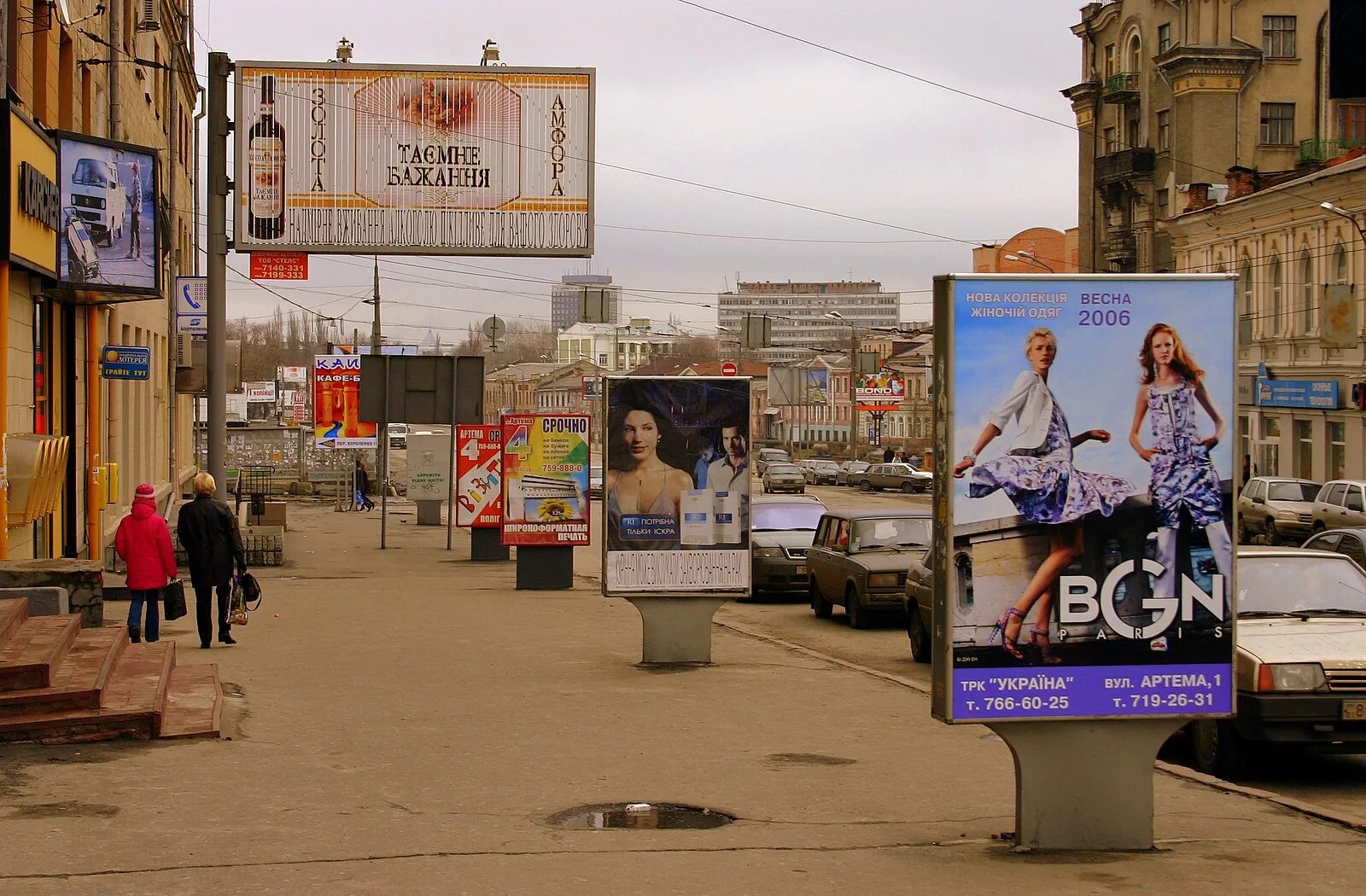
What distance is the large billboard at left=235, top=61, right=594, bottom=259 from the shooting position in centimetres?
2244

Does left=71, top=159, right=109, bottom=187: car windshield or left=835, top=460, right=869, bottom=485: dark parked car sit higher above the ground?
left=71, top=159, right=109, bottom=187: car windshield

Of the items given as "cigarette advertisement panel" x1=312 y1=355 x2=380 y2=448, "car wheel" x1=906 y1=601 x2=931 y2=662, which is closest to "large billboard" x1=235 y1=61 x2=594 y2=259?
"car wheel" x1=906 y1=601 x2=931 y2=662

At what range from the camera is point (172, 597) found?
1468 cm

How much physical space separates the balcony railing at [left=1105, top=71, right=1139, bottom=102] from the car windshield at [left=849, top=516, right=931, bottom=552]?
167 feet

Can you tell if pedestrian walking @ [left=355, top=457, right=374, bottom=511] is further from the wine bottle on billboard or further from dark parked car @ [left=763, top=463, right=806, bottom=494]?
the wine bottle on billboard

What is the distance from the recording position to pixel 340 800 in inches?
333

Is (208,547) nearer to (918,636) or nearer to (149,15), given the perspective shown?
(918,636)

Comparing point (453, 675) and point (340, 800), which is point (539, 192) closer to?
point (453, 675)

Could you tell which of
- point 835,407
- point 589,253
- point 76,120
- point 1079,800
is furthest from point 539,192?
point 835,407

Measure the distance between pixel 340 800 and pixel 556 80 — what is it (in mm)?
16915

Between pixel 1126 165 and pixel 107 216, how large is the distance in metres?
54.1

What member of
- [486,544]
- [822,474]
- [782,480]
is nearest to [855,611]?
[486,544]

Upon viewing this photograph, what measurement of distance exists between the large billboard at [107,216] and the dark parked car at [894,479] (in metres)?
51.5

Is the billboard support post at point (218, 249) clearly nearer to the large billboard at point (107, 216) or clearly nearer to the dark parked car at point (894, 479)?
the large billboard at point (107, 216)
